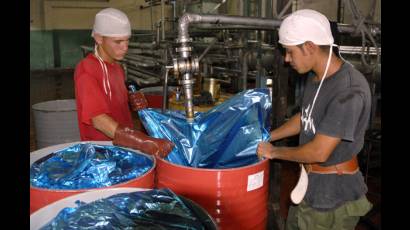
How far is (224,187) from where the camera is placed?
0.87 meters

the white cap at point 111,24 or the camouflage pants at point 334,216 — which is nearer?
the camouflage pants at point 334,216

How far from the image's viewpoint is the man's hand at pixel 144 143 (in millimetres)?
963

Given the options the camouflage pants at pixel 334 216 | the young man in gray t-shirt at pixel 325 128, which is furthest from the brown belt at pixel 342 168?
the camouflage pants at pixel 334 216

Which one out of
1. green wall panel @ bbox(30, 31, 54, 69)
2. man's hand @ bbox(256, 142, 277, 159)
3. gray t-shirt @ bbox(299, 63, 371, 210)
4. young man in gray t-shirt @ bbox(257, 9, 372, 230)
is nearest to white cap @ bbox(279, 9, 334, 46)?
young man in gray t-shirt @ bbox(257, 9, 372, 230)

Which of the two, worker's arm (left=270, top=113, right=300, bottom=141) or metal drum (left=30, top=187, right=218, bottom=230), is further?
worker's arm (left=270, top=113, right=300, bottom=141)

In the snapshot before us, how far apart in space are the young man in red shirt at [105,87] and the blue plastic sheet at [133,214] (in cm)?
41

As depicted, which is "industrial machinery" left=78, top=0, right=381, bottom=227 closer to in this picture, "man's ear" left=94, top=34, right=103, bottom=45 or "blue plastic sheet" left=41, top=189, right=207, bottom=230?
"man's ear" left=94, top=34, right=103, bottom=45

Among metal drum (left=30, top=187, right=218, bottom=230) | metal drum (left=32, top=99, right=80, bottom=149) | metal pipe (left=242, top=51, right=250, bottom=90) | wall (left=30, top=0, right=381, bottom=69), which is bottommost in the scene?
metal drum (left=32, top=99, right=80, bottom=149)

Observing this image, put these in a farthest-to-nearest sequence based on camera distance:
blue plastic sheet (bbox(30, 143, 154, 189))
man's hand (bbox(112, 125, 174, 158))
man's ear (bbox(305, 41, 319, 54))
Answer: man's ear (bbox(305, 41, 319, 54)), man's hand (bbox(112, 125, 174, 158)), blue plastic sheet (bbox(30, 143, 154, 189))

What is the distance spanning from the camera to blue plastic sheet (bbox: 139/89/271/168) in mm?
1030

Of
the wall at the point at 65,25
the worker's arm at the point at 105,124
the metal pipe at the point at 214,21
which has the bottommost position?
the worker's arm at the point at 105,124

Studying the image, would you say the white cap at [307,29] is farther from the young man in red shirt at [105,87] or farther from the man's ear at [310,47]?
the young man in red shirt at [105,87]

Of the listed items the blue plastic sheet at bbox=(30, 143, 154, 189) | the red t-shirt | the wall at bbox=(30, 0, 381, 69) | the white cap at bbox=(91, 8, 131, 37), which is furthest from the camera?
the wall at bbox=(30, 0, 381, 69)

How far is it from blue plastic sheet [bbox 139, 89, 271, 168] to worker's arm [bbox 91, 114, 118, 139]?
0.49ft
